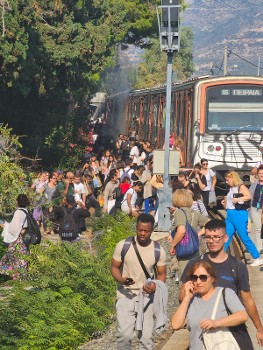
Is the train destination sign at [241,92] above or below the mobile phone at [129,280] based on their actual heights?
above

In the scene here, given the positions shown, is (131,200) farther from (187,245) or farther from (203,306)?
(203,306)

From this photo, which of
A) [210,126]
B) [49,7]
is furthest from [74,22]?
[210,126]

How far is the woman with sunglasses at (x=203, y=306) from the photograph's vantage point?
25.4ft

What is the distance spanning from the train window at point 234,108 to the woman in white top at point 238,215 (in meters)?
9.88

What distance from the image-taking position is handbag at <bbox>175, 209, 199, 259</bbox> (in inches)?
487

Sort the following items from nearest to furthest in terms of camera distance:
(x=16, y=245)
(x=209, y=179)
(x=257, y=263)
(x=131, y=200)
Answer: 1. (x=16, y=245)
2. (x=257, y=263)
3. (x=131, y=200)
4. (x=209, y=179)

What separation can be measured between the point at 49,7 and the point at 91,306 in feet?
74.0

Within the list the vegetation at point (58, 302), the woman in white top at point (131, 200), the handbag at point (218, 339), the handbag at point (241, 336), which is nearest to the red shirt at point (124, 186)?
the woman in white top at point (131, 200)

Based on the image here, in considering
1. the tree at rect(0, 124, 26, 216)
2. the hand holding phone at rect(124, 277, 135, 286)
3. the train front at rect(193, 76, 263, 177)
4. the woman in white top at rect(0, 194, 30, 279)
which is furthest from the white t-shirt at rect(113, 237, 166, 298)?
the train front at rect(193, 76, 263, 177)

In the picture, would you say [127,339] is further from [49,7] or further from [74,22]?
[74,22]

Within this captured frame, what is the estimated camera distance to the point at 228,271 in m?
8.75

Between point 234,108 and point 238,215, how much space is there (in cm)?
1025

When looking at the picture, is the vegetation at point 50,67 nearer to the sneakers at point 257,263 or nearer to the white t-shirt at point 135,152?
the white t-shirt at point 135,152

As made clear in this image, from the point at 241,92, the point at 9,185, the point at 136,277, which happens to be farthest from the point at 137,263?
the point at 241,92
